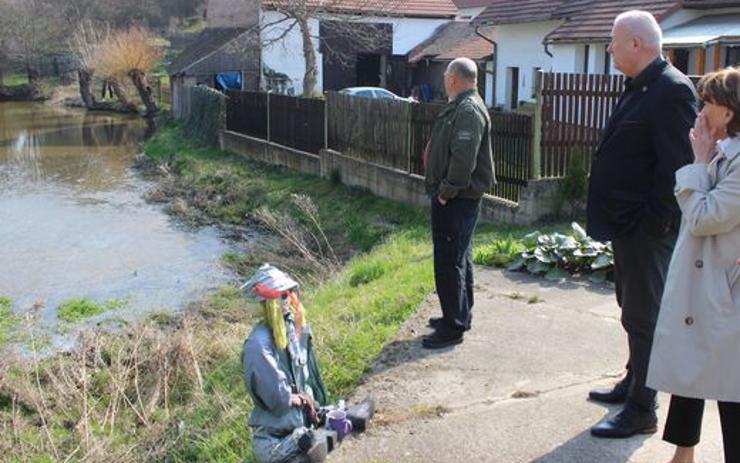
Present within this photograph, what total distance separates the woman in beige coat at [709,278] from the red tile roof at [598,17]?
60.2 ft

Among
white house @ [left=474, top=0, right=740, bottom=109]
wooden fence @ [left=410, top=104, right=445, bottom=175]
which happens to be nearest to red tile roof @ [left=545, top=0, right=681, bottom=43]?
white house @ [left=474, top=0, right=740, bottom=109]

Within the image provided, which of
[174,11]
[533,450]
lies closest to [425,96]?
[533,450]

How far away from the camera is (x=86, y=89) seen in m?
52.2

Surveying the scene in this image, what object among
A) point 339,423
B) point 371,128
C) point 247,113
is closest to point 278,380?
point 339,423

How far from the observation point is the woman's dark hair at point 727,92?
3.34 meters

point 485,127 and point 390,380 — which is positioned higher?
point 485,127

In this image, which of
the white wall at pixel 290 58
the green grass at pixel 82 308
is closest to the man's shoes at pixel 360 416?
the green grass at pixel 82 308

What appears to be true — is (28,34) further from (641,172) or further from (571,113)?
(641,172)

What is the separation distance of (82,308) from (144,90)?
35.9 metres

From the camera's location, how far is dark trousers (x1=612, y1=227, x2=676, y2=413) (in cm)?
426

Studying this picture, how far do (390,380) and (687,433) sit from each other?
7.78 feet

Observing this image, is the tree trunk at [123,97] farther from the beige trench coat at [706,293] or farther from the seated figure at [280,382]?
the beige trench coat at [706,293]

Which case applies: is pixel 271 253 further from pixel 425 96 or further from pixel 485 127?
pixel 425 96

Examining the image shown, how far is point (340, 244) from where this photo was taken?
13445 millimetres
